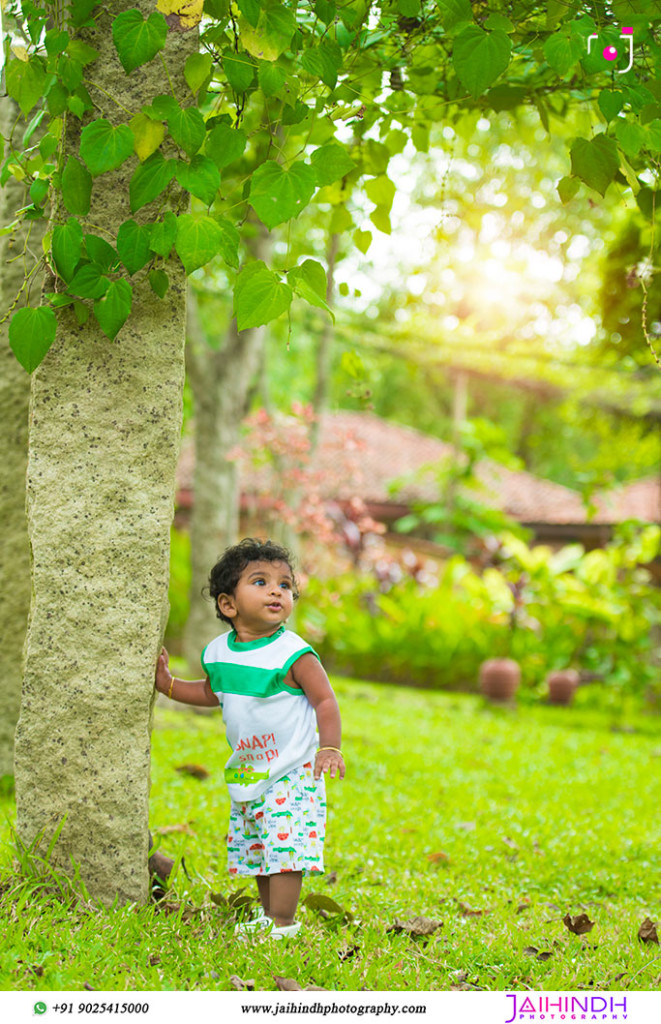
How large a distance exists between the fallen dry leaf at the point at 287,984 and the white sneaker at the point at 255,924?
218 mm

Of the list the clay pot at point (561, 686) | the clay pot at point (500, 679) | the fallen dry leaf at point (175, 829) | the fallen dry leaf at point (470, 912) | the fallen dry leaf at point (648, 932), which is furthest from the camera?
the clay pot at point (561, 686)

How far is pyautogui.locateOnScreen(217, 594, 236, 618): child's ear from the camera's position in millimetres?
2355

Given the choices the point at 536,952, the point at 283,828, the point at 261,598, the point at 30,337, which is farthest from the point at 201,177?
the point at 536,952

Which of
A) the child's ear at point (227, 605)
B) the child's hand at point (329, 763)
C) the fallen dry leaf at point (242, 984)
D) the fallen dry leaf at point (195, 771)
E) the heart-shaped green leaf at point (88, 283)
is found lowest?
the fallen dry leaf at point (195, 771)

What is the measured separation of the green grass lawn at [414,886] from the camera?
1.93 metres

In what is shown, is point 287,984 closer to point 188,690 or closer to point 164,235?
point 188,690

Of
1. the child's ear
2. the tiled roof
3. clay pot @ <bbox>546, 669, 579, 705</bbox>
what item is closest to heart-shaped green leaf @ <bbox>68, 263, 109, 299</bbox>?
the child's ear

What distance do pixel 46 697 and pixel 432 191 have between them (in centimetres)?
822

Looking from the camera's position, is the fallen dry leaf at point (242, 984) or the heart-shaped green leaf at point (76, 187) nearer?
the fallen dry leaf at point (242, 984)

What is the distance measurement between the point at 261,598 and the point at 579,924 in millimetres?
1361

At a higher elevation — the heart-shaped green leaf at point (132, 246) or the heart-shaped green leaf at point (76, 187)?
the heart-shaped green leaf at point (76, 187)

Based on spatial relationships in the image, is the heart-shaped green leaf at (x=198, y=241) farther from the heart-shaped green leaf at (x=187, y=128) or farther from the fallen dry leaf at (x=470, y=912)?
the fallen dry leaf at (x=470, y=912)

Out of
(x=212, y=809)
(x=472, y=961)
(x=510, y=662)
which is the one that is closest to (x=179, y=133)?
(x=472, y=961)

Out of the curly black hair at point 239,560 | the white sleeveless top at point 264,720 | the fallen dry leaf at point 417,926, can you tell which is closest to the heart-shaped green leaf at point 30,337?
the curly black hair at point 239,560
